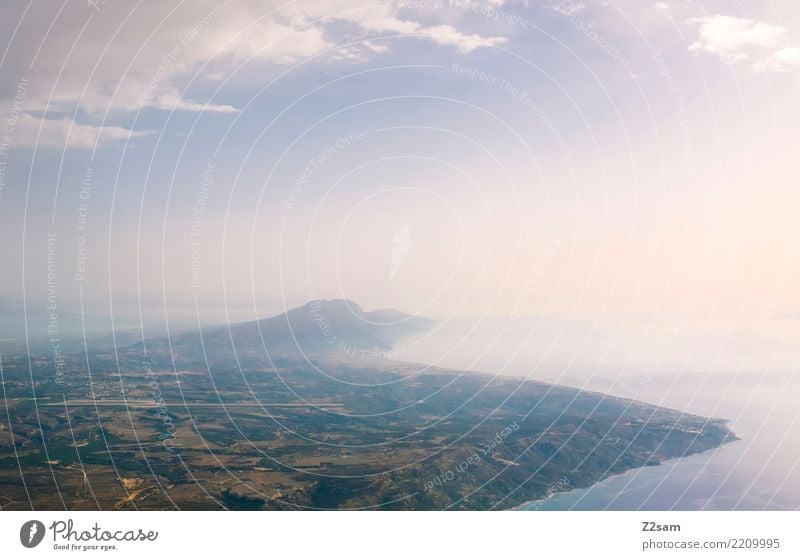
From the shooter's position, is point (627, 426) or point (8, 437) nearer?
point (8, 437)

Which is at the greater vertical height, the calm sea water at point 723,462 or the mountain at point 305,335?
the mountain at point 305,335

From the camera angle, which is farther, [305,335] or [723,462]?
[305,335]

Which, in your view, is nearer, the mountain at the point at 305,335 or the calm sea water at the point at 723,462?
the calm sea water at the point at 723,462

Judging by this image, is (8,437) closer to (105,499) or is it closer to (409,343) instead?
(105,499)

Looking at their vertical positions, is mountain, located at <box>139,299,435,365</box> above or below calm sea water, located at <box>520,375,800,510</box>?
above

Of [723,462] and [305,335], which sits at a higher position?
[305,335]

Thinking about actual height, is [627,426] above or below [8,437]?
below

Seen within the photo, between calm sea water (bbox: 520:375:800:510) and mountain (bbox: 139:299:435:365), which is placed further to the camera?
mountain (bbox: 139:299:435:365)
